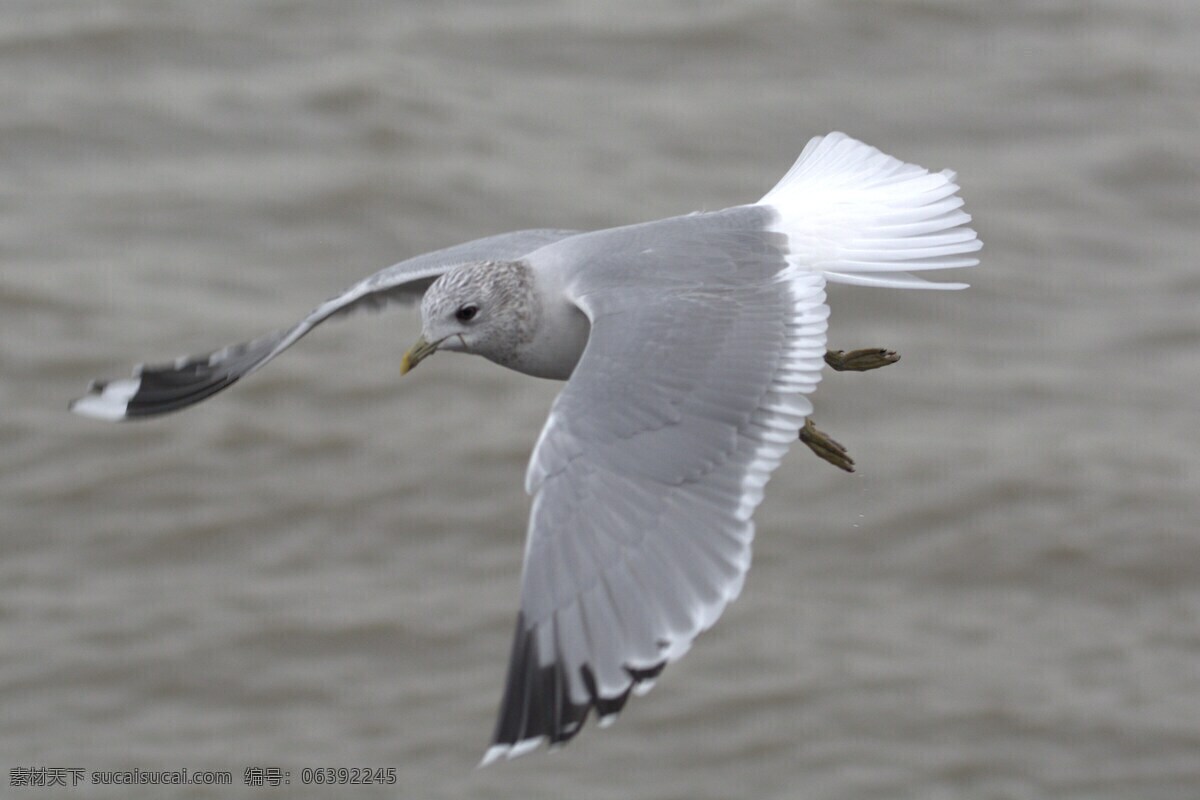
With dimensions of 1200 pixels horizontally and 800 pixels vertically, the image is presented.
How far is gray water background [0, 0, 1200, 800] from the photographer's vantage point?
638cm

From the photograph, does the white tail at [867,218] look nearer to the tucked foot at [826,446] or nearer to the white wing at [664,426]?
the white wing at [664,426]

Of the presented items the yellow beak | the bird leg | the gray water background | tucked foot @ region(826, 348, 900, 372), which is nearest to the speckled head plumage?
the yellow beak

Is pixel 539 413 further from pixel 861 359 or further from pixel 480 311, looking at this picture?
pixel 480 311

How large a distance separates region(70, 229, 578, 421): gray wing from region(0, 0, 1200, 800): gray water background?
2287 mm

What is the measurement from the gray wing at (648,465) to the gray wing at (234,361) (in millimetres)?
475

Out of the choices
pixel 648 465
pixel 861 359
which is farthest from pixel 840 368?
pixel 648 465

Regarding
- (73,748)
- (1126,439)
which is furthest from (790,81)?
(73,748)

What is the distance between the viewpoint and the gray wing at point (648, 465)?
3.16m

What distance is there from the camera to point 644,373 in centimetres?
348

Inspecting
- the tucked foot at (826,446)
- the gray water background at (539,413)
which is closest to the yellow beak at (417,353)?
the tucked foot at (826,446)

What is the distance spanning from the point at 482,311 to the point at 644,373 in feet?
1.46
